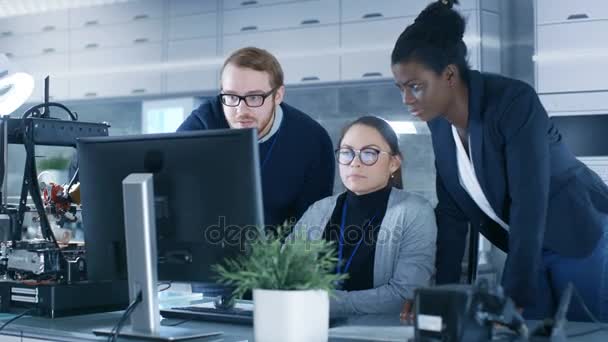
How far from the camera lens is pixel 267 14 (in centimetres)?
484

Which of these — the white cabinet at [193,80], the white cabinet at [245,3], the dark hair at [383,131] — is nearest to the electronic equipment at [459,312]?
Result: the dark hair at [383,131]

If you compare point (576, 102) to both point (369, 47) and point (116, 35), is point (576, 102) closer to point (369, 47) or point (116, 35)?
point (369, 47)

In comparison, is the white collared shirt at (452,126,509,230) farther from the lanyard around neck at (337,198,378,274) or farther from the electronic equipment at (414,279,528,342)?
the electronic equipment at (414,279,528,342)

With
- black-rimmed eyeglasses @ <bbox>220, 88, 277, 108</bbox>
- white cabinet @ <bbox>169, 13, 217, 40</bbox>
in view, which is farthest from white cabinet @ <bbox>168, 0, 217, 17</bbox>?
black-rimmed eyeglasses @ <bbox>220, 88, 277, 108</bbox>

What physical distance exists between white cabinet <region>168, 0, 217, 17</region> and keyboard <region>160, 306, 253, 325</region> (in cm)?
345

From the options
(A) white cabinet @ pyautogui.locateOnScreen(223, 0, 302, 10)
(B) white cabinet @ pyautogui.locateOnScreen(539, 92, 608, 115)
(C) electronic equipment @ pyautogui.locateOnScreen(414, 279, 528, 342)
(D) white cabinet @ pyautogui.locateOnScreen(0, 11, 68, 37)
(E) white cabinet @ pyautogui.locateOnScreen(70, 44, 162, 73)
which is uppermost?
(D) white cabinet @ pyautogui.locateOnScreen(0, 11, 68, 37)

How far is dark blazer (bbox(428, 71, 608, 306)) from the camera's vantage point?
180 centimetres

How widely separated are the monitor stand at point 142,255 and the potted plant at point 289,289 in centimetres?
23

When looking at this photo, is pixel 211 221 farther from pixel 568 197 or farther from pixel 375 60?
pixel 375 60

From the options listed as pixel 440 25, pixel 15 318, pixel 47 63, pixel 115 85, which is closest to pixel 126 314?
pixel 15 318

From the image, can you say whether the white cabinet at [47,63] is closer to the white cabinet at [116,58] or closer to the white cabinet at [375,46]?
the white cabinet at [116,58]

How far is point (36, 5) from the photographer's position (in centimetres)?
580

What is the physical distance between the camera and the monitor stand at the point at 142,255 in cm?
160

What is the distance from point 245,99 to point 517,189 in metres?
0.76
